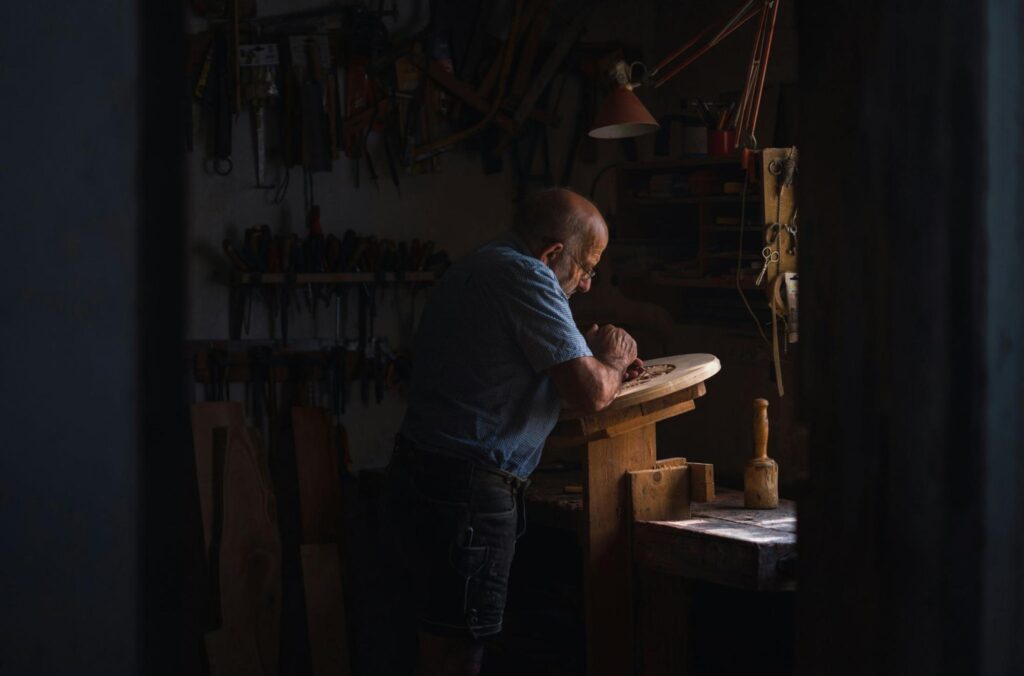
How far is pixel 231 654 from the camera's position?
13.4 feet

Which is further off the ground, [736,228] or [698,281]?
[736,228]

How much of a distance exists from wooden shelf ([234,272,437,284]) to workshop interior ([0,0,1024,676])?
0.02 meters

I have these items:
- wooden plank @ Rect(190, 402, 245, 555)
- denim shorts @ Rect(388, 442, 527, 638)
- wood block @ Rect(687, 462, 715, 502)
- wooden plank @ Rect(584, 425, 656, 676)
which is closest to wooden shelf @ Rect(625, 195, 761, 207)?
wood block @ Rect(687, 462, 715, 502)

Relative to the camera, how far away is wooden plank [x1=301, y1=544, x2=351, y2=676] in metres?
4.27

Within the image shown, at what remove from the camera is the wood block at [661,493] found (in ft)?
11.0

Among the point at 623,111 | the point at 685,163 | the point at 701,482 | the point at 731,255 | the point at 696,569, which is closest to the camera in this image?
the point at 696,569

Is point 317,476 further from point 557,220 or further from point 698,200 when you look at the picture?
point 698,200

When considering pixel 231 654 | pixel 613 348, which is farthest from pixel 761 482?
pixel 231 654

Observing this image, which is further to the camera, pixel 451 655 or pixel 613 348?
pixel 613 348

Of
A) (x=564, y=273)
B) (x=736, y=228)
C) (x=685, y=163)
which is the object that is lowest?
(x=564, y=273)

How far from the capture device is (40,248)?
1.02m

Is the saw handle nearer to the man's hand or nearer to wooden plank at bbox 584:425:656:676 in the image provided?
wooden plank at bbox 584:425:656:676

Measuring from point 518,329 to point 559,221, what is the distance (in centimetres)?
40

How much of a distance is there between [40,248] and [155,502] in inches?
9.7
